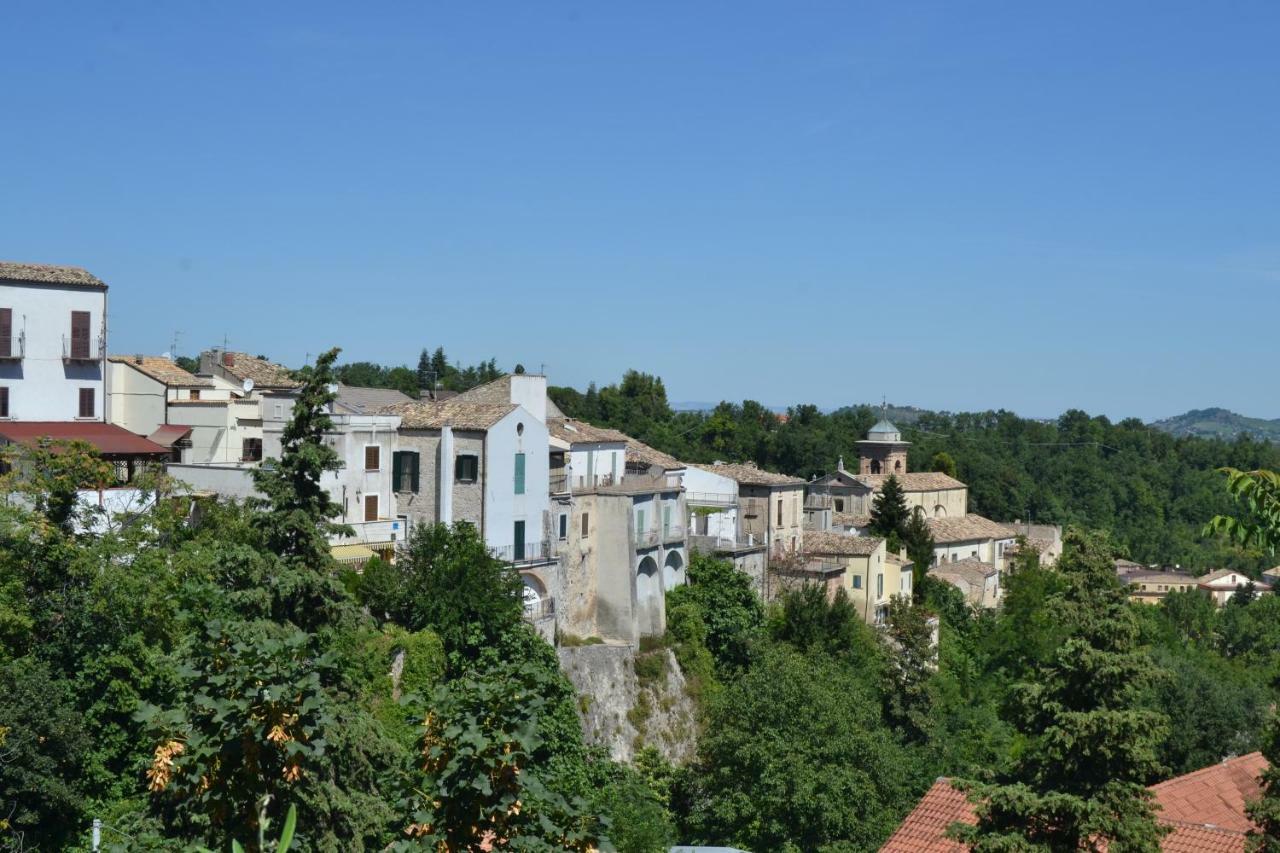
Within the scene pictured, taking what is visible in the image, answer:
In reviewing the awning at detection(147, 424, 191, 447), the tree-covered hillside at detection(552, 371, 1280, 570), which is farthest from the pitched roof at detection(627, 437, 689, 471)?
the tree-covered hillside at detection(552, 371, 1280, 570)

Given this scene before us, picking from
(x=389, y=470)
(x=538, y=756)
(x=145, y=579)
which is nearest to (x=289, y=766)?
(x=538, y=756)

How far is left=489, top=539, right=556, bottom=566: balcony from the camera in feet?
122

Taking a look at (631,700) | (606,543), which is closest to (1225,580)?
(606,543)

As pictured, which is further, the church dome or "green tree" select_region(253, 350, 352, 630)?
the church dome

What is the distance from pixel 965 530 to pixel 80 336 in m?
49.7

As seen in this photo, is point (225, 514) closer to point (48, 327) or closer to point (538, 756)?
point (48, 327)

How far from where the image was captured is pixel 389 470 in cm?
3784

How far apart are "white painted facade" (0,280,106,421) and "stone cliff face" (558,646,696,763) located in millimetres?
16864

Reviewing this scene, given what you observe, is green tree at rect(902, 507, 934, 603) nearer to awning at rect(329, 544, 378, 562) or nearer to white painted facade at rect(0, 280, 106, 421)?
awning at rect(329, 544, 378, 562)

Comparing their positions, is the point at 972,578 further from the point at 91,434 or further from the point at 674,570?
the point at 91,434

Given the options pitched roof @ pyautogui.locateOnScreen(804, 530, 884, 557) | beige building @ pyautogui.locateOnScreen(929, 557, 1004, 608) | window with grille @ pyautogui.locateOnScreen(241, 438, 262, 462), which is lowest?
beige building @ pyautogui.locateOnScreen(929, 557, 1004, 608)

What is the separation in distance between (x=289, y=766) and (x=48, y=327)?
105ft

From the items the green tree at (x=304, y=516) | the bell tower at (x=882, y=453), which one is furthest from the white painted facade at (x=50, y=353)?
the bell tower at (x=882, y=453)

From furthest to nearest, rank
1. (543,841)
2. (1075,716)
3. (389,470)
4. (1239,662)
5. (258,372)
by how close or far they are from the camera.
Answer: (1239,662) → (258,372) → (389,470) → (1075,716) → (543,841)
